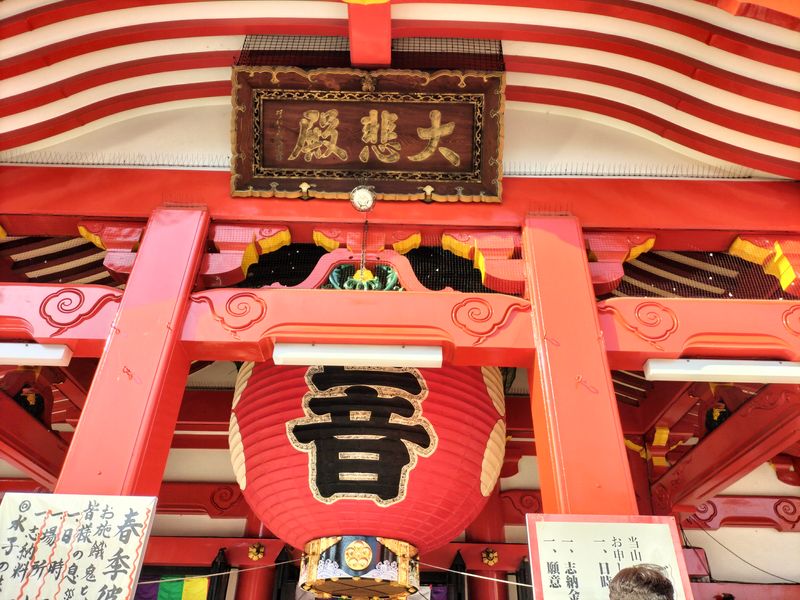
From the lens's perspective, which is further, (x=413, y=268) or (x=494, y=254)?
(x=413, y=268)

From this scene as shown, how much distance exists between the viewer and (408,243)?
14.0 ft

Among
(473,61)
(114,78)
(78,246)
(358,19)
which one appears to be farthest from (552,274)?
(78,246)

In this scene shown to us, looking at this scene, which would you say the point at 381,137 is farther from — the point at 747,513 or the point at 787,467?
the point at 787,467

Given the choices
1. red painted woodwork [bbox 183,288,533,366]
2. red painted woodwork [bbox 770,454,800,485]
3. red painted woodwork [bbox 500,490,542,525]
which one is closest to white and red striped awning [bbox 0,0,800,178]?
red painted woodwork [bbox 183,288,533,366]

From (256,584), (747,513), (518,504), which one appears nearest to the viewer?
(256,584)

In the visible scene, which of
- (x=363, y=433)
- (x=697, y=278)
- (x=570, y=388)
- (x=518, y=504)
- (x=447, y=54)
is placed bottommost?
(x=363, y=433)

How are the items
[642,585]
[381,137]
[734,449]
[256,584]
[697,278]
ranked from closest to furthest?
[642,585], [381,137], [697,278], [734,449], [256,584]

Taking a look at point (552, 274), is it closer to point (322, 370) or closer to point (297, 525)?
point (322, 370)

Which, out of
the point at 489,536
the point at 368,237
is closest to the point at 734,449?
the point at 489,536

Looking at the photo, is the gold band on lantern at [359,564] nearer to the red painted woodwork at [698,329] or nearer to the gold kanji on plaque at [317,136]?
the red painted woodwork at [698,329]

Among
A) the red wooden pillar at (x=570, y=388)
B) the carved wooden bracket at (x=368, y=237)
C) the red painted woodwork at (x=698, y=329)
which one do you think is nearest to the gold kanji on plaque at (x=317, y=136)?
the carved wooden bracket at (x=368, y=237)

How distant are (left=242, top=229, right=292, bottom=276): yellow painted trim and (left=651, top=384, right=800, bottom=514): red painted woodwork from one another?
3.66 m

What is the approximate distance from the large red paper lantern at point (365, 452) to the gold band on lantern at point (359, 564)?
3 cm

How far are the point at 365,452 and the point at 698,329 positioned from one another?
1936 mm
